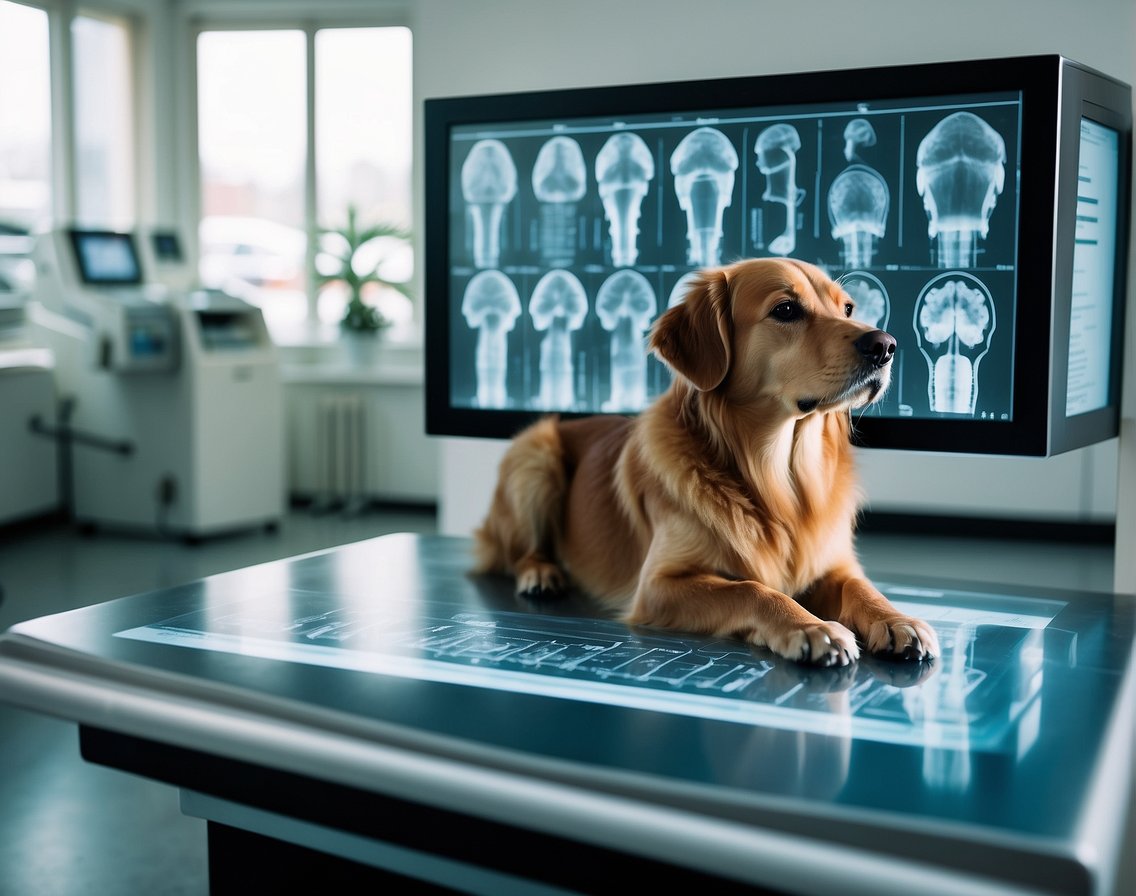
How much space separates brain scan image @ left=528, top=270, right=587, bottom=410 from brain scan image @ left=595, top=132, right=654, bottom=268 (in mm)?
88

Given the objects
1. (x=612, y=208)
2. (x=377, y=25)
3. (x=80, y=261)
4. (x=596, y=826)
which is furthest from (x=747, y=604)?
(x=377, y=25)

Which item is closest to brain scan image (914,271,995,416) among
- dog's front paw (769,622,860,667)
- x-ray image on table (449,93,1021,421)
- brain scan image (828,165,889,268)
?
x-ray image on table (449,93,1021,421)

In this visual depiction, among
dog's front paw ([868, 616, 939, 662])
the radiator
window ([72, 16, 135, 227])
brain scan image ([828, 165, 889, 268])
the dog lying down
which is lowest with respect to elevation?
the radiator

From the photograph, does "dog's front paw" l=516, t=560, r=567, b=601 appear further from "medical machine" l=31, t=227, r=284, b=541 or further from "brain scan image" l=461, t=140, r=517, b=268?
"medical machine" l=31, t=227, r=284, b=541

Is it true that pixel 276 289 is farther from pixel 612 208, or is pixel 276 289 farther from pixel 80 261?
pixel 612 208

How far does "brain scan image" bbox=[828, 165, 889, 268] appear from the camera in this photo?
1.62 metres

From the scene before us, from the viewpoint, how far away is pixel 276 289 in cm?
767

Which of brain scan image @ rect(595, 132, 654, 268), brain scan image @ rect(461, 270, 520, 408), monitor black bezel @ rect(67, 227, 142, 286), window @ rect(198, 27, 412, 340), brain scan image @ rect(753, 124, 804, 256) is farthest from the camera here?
window @ rect(198, 27, 412, 340)

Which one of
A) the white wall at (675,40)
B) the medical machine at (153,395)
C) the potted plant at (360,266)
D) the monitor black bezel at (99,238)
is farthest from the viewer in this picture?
the potted plant at (360,266)

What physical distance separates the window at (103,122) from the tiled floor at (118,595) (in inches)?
84.5

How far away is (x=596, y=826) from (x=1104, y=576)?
15.0 ft

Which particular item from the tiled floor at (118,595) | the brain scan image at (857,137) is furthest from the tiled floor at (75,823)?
the brain scan image at (857,137)

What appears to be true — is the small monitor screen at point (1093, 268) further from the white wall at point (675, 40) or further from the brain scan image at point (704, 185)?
the white wall at point (675, 40)

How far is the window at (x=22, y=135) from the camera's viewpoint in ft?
21.2
